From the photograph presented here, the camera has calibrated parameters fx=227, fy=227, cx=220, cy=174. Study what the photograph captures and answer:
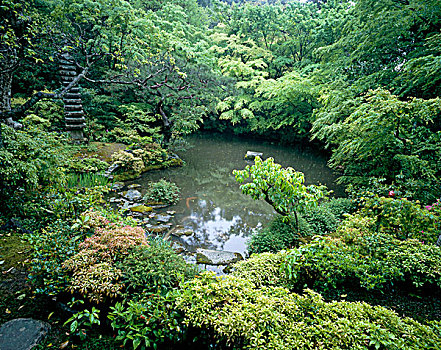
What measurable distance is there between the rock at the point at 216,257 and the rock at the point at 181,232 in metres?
0.66

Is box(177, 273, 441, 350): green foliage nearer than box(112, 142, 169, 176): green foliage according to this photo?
Yes

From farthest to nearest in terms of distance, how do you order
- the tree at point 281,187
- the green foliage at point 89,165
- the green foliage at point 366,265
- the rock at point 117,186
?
the rock at point 117,186, the green foliage at point 89,165, the tree at point 281,187, the green foliage at point 366,265

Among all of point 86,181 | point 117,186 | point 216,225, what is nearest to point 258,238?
point 216,225

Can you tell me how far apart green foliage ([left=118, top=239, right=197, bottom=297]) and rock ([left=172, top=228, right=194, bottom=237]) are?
2192 millimetres

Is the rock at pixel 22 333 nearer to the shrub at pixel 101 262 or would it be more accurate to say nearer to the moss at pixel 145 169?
the shrub at pixel 101 262

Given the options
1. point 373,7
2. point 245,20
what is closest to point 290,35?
point 245,20

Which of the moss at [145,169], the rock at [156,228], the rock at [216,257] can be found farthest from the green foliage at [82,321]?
the moss at [145,169]

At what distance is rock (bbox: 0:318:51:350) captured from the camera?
1.71 m

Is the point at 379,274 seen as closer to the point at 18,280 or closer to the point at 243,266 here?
the point at 243,266

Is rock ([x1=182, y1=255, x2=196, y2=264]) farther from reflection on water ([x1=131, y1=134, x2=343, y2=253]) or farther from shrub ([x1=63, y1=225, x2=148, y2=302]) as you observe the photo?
shrub ([x1=63, y1=225, x2=148, y2=302])

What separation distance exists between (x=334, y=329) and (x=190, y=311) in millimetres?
981

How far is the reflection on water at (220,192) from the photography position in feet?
15.8

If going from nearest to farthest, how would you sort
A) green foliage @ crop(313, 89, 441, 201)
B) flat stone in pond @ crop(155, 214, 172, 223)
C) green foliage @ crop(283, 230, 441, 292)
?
green foliage @ crop(283, 230, 441, 292), green foliage @ crop(313, 89, 441, 201), flat stone in pond @ crop(155, 214, 172, 223)

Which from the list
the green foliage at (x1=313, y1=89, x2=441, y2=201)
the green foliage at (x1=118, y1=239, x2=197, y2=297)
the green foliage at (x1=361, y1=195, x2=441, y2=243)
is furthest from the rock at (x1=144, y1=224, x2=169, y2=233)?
the green foliage at (x1=313, y1=89, x2=441, y2=201)
